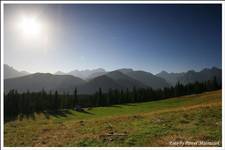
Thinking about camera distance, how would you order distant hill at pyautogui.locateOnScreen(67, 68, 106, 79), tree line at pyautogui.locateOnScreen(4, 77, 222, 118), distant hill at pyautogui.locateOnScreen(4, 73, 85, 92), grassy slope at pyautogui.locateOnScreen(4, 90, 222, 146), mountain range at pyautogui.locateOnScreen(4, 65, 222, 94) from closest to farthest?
grassy slope at pyautogui.locateOnScreen(4, 90, 222, 146), distant hill at pyautogui.locateOnScreen(4, 73, 85, 92), mountain range at pyautogui.locateOnScreen(4, 65, 222, 94), distant hill at pyautogui.locateOnScreen(67, 68, 106, 79), tree line at pyautogui.locateOnScreen(4, 77, 222, 118)

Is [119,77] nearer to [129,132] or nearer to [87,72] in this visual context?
[87,72]

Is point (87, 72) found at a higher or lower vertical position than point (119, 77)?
higher

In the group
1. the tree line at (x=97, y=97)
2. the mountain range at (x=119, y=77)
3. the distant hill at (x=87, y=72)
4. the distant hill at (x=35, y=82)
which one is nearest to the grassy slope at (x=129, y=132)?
the mountain range at (x=119, y=77)

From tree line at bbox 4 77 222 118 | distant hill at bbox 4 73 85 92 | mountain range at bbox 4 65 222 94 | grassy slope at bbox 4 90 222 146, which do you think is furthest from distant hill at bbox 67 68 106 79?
tree line at bbox 4 77 222 118

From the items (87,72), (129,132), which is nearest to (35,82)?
(87,72)

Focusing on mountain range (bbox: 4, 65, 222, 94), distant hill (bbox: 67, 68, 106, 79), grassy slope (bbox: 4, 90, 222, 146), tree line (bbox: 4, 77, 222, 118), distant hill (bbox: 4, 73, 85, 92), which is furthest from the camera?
tree line (bbox: 4, 77, 222, 118)

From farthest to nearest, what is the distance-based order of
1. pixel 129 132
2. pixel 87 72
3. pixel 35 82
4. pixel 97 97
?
pixel 97 97 → pixel 35 82 → pixel 87 72 → pixel 129 132

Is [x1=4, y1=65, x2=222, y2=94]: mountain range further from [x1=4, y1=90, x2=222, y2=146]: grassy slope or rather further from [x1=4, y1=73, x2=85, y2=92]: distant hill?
[x1=4, y1=90, x2=222, y2=146]: grassy slope

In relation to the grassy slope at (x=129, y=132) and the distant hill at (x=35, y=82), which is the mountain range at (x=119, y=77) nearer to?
the distant hill at (x=35, y=82)

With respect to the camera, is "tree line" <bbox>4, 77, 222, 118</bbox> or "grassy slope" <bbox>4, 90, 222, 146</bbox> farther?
"tree line" <bbox>4, 77, 222, 118</bbox>

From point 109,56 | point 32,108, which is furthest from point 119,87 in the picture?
point 109,56

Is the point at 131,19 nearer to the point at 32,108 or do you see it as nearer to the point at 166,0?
the point at 166,0

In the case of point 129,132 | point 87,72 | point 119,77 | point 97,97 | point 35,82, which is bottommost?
point 129,132

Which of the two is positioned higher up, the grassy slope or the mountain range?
the mountain range
